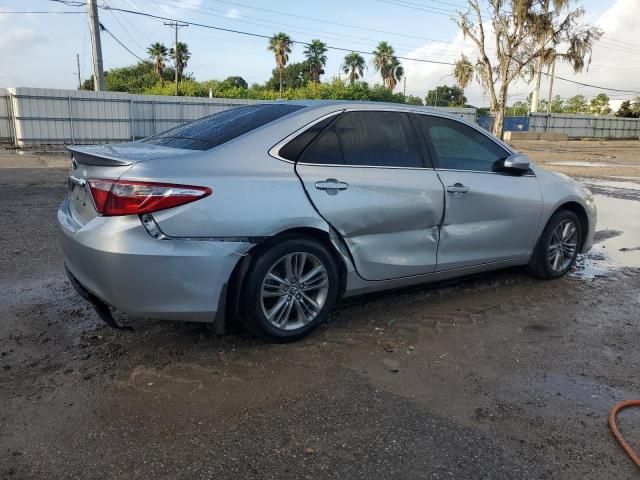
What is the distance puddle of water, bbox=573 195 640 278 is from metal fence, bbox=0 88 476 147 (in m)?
14.9

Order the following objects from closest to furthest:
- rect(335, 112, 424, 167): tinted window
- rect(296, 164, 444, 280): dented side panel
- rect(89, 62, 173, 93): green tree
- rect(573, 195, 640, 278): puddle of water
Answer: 1. rect(296, 164, 444, 280): dented side panel
2. rect(335, 112, 424, 167): tinted window
3. rect(573, 195, 640, 278): puddle of water
4. rect(89, 62, 173, 93): green tree

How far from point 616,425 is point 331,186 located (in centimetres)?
216

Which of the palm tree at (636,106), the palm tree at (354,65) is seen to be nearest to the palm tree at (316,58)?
the palm tree at (354,65)

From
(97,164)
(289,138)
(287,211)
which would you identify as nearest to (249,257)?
(287,211)

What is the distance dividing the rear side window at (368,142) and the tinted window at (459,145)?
0.68 feet

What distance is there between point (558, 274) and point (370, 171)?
261cm

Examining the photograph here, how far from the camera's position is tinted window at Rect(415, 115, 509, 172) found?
448 cm

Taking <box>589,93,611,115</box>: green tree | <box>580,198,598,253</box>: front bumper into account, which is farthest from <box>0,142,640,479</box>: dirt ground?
<box>589,93,611,115</box>: green tree

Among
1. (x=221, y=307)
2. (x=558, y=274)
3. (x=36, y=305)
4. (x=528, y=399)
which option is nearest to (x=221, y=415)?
(x=221, y=307)

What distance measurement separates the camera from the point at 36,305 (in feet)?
14.5

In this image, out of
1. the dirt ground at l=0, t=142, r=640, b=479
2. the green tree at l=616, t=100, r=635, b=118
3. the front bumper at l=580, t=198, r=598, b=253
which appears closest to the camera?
the dirt ground at l=0, t=142, r=640, b=479

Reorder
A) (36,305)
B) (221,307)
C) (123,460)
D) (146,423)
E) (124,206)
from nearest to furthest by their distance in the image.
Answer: (123,460) → (146,423) → (124,206) → (221,307) → (36,305)

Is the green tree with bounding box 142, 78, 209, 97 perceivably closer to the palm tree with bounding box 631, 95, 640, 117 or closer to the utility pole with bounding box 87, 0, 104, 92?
the utility pole with bounding box 87, 0, 104, 92

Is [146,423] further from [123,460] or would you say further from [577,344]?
[577,344]
